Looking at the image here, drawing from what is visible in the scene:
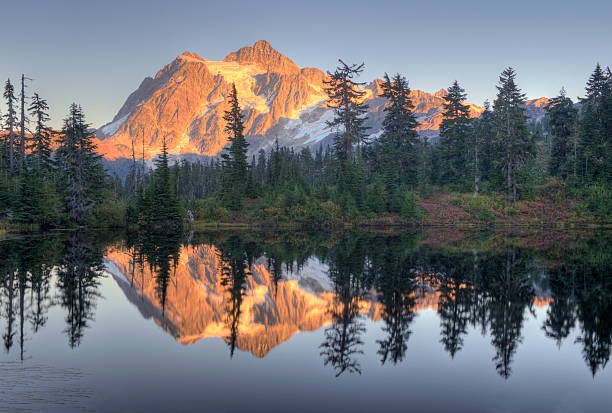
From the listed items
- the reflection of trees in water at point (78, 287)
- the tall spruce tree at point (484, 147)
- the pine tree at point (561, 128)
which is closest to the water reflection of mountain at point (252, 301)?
the reflection of trees in water at point (78, 287)

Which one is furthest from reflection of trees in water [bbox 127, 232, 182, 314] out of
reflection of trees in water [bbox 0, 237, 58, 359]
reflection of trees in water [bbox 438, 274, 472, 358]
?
reflection of trees in water [bbox 438, 274, 472, 358]

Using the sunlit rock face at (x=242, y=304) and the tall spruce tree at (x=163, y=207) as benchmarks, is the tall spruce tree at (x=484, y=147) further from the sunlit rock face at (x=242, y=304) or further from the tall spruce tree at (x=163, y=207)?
the sunlit rock face at (x=242, y=304)

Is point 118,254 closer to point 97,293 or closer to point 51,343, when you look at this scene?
point 97,293

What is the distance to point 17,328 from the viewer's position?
12516 millimetres

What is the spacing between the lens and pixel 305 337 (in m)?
12.1

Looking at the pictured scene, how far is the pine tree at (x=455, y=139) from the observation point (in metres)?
70.8

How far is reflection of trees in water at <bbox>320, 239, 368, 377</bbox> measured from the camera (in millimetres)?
10375

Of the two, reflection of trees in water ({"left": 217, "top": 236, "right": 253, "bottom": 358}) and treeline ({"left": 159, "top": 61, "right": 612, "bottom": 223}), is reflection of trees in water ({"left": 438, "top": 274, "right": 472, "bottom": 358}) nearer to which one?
reflection of trees in water ({"left": 217, "top": 236, "right": 253, "bottom": 358})

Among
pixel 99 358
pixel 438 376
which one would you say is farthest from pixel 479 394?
pixel 99 358

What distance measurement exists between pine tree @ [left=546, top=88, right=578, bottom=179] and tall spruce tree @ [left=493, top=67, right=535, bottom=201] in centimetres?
947

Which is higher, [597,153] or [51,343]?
[597,153]

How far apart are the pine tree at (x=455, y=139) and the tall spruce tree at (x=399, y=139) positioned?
194 inches

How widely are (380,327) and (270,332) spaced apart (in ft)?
9.96

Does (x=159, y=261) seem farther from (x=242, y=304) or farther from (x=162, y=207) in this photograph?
(x=162, y=207)
